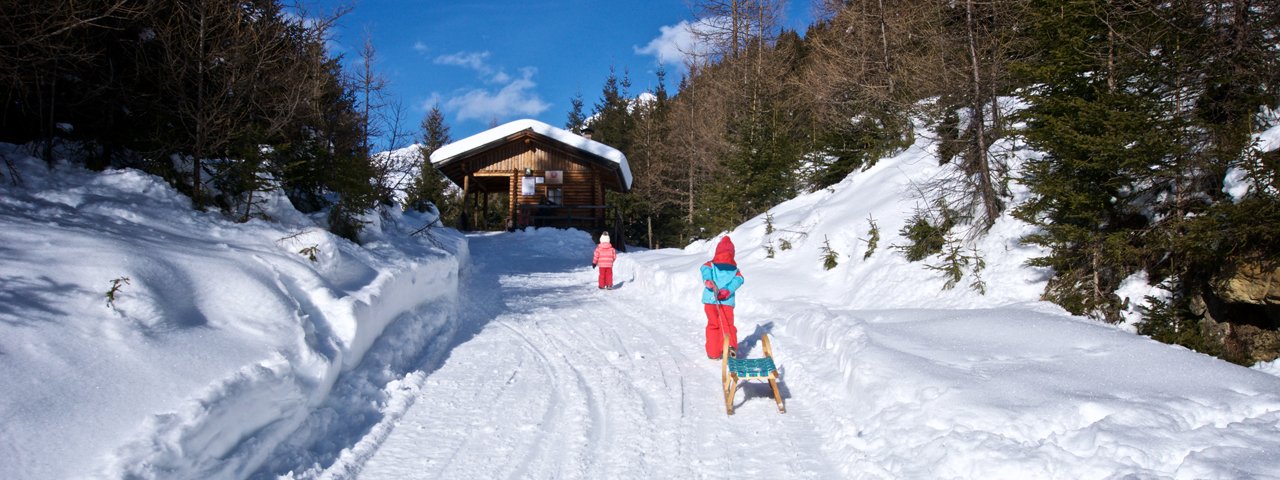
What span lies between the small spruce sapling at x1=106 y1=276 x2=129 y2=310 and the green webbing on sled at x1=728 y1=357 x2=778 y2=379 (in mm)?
4889

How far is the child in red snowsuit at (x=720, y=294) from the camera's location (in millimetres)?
7582

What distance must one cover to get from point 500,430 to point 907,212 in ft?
31.1

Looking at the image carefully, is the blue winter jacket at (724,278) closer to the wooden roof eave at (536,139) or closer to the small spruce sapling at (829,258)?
the small spruce sapling at (829,258)

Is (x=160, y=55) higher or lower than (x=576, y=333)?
higher

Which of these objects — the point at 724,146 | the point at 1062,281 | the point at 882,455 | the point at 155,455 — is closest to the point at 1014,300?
the point at 1062,281

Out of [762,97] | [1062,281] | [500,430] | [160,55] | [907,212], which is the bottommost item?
[500,430]

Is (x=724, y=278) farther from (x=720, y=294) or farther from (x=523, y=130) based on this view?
(x=523, y=130)

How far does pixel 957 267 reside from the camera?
9531mm

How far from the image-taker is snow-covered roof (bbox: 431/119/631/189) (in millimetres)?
26681

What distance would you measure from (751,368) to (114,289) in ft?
16.6

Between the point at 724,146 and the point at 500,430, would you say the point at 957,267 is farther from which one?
the point at 724,146

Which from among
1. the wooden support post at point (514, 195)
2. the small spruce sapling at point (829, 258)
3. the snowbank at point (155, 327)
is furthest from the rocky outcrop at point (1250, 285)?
the wooden support post at point (514, 195)

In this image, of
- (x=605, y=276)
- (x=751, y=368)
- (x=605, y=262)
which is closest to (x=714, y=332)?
(x=751, y=368)

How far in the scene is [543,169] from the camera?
94.0 ft
